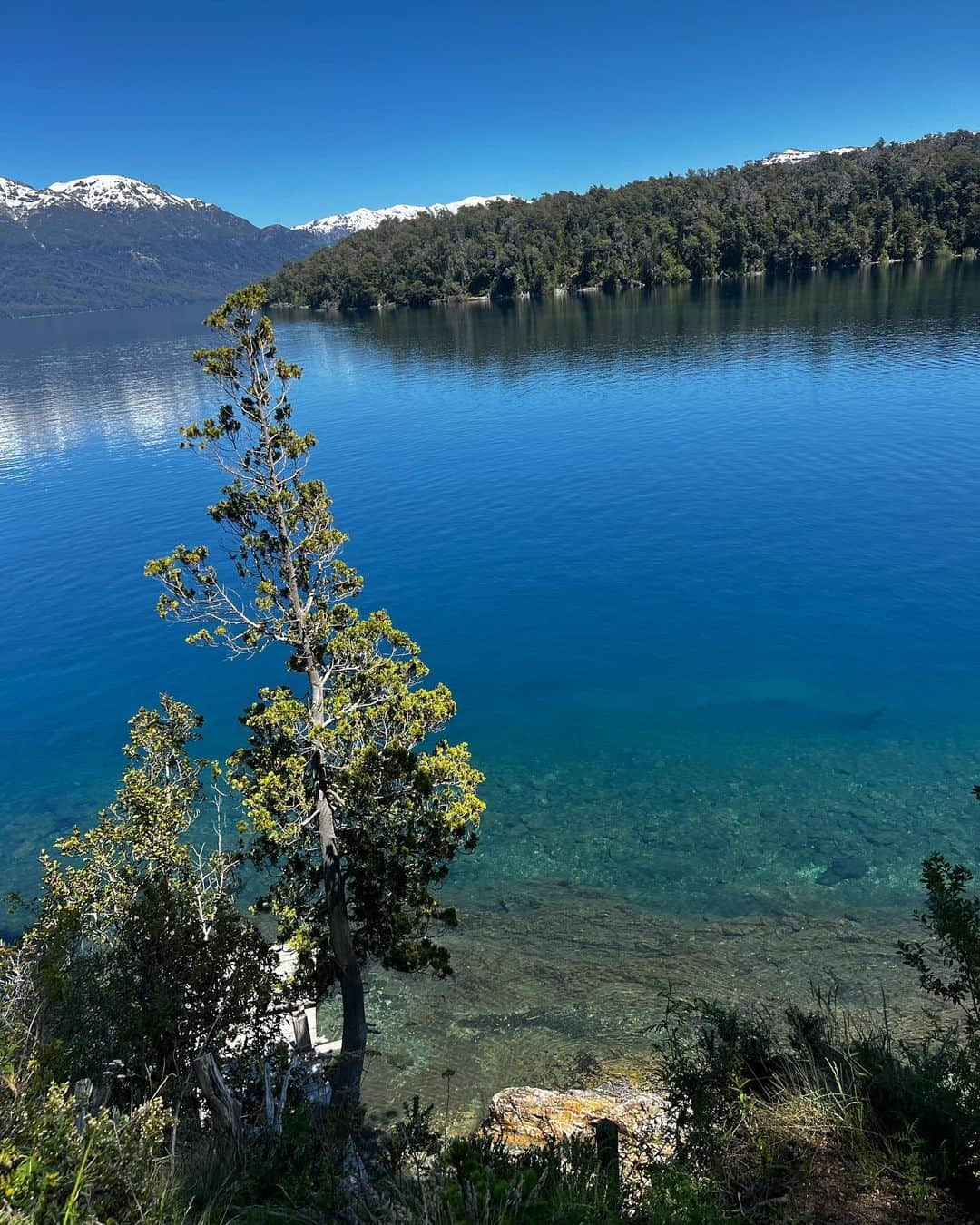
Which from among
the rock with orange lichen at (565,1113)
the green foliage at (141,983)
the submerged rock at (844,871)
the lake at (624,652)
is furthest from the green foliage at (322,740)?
the submerged rock at (844,871)

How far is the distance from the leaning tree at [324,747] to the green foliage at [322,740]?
0.04 meters

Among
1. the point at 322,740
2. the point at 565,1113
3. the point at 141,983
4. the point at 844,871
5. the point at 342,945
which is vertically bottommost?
the point at 844,871

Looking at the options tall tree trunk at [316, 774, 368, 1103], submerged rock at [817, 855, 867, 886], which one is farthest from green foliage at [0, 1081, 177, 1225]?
submerged rock at [817, 855, 867, 886]

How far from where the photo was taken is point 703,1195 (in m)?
10.6

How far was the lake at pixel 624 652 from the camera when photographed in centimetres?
2525

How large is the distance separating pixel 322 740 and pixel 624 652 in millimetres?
29713

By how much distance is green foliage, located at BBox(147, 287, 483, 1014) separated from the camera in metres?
18.0

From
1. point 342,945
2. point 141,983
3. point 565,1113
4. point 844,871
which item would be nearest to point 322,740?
point 342,945

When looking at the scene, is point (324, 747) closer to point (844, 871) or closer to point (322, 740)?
point (322, 740)

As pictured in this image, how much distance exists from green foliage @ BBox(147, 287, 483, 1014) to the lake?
6258 millimetres

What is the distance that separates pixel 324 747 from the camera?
727 inches

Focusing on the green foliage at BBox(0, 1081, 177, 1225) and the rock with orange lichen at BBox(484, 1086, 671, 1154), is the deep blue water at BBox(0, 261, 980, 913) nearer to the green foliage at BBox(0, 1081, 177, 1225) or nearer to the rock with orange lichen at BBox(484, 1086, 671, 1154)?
the rock with orange lichen at BBox(484, 1086, 671, 1154)

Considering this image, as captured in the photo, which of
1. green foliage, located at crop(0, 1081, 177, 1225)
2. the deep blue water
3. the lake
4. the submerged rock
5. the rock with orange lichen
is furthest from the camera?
the deep blue water

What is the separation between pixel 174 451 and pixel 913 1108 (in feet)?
335
